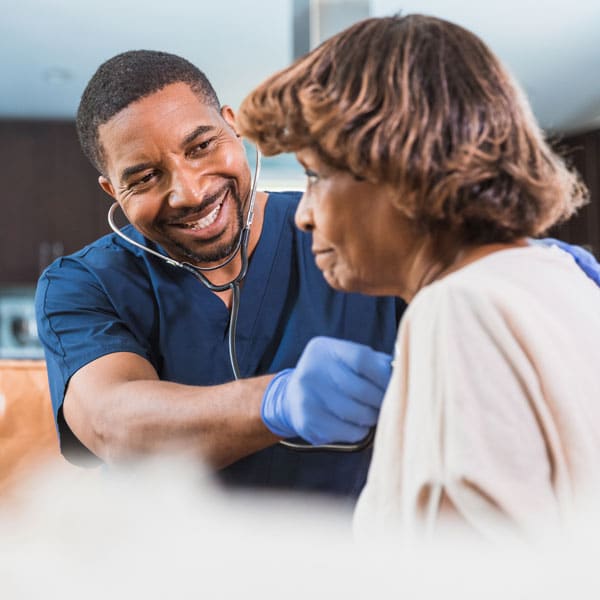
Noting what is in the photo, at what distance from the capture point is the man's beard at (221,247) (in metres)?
1.04

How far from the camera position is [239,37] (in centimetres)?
255

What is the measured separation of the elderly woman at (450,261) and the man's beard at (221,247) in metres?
0.39

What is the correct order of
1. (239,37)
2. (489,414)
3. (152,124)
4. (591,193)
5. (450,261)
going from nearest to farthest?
(489,414), (450,261), (152,124), (239,37), (591,193)

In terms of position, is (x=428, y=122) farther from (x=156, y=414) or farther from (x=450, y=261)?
(x=156, y=414)

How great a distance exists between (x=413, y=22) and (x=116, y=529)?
64 centimetres

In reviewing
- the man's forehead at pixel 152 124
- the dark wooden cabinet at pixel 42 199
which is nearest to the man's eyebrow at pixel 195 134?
the man's forehead at pixel 152 124

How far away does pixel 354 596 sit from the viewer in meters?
0.56

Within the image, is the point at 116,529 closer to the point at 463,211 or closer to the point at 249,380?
the point at 249,380

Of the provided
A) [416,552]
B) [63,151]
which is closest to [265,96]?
[416,552]

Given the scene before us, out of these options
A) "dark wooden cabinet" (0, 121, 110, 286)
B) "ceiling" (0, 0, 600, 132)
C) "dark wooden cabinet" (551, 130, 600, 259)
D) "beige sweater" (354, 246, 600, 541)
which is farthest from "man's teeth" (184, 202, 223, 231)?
"dark wooden cabinet" (0, 121, 110, 286)

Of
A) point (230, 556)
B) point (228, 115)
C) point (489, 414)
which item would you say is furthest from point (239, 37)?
point (489, 414)

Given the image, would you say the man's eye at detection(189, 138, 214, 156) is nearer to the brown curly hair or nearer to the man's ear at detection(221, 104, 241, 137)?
the man's ear at detection(221, 104, 241, 137)

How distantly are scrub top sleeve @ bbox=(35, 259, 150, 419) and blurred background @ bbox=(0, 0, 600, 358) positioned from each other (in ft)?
1.52

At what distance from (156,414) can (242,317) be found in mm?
275
